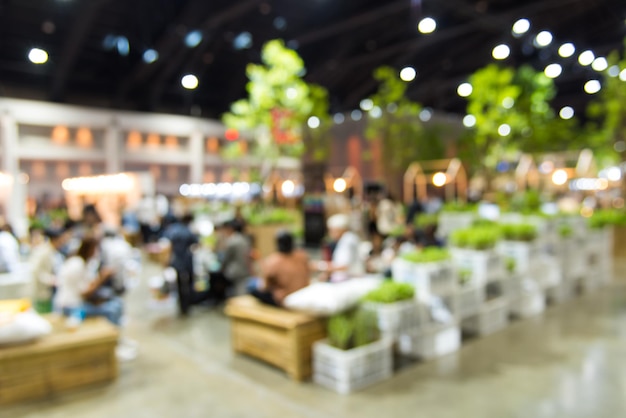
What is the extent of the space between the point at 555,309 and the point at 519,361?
7.21ft

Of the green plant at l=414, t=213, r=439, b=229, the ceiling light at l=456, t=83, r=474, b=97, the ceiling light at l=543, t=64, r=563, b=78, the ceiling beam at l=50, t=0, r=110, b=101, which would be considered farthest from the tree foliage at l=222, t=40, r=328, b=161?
the ceiling light at l=543, t=64, r=563, b=78

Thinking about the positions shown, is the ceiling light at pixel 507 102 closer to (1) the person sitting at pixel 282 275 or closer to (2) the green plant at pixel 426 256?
(2) the green plant at pixel 426 256

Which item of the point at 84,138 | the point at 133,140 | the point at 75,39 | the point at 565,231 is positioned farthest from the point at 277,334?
the point at 133,140

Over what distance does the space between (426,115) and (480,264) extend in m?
15.3

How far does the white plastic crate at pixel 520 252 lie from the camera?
233 inches

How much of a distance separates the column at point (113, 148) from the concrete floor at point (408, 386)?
587 inches

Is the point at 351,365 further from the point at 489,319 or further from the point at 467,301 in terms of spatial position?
the point at 489,319

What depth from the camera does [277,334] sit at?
13.7 feet

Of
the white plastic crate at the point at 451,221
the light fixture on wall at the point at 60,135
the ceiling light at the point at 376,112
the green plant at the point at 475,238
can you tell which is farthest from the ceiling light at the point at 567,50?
the light fixture on wall at the point at 60,135

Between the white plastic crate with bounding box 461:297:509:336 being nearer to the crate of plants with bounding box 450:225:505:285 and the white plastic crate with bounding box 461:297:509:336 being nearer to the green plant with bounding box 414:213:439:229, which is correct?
the crate of plants with bounding box 450:225:505:285

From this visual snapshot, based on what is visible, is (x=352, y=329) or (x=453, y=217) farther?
(x=453, y=217)

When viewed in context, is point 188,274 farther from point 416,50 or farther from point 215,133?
point 215,133

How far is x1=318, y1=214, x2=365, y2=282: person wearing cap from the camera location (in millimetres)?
5133

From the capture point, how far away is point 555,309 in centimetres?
616
